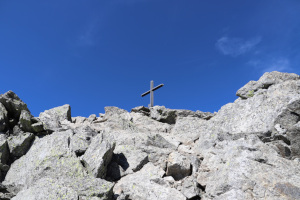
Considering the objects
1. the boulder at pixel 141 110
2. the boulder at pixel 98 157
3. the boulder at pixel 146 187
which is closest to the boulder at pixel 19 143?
the boulder at pixel 98 157

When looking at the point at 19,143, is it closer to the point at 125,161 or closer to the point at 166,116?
the point at 125,161

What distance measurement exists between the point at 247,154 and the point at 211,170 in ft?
8.75

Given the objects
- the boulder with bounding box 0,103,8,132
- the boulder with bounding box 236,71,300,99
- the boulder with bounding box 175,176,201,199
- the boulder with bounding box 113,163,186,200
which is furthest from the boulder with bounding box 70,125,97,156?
the boulder with bounding box 236,71,300,99

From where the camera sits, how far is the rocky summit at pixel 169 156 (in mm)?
13789

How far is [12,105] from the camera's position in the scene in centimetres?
2347

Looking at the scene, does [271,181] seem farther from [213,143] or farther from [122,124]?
[122,124]

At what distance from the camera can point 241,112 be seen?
2198 centimetres

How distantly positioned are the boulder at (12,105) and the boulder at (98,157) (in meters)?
10.2

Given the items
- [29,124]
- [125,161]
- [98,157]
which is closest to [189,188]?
[125,161]

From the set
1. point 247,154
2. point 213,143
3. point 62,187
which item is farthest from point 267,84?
point 62,187

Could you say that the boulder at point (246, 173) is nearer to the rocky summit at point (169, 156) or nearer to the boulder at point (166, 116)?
the rocky summit at point (169, 156)

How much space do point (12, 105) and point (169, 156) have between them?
16380mm

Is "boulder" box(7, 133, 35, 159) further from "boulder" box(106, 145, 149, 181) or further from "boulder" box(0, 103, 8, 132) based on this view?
"boulder" box(106, 145, 149, 181)

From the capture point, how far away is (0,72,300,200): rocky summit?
45.2 ft
